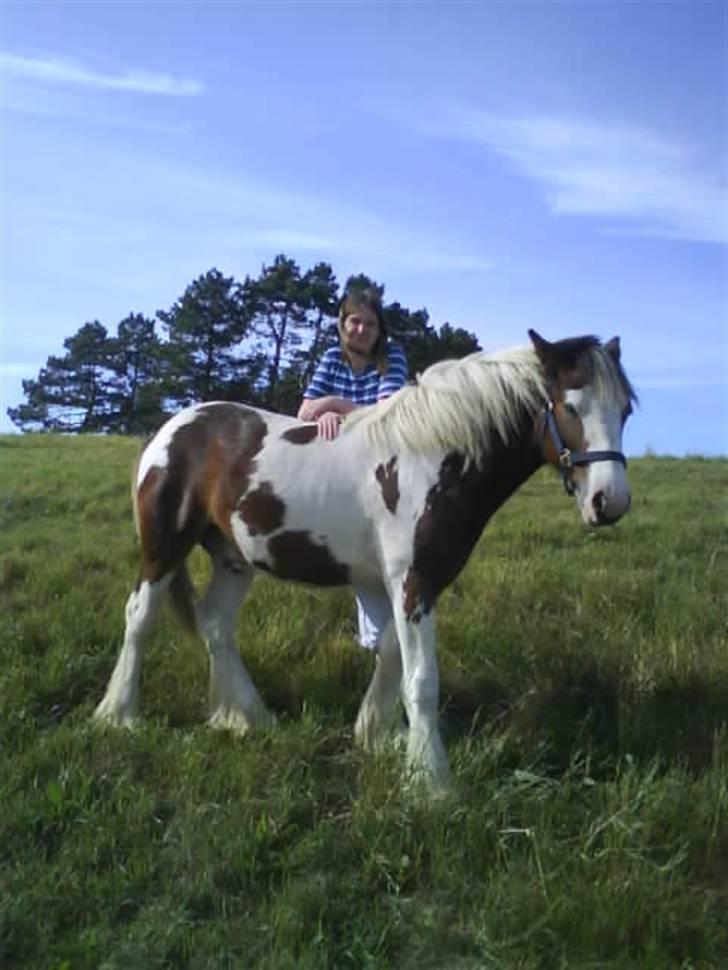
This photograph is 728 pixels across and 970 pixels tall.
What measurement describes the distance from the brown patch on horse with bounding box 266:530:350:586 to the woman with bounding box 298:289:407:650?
36 centimetres

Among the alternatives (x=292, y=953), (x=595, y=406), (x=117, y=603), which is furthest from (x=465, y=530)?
(x=117, y=603)

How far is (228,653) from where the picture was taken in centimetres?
519

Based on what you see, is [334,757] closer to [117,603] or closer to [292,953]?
[292,953]

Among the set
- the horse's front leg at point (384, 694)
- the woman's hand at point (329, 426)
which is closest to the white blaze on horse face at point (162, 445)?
the woman's hand at point (329, 426)

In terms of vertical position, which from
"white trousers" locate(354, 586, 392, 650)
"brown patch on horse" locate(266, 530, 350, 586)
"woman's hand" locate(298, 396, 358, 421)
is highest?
"woman's hand" locate(298, 396, 358, 421)

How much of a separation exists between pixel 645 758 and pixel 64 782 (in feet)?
8.20

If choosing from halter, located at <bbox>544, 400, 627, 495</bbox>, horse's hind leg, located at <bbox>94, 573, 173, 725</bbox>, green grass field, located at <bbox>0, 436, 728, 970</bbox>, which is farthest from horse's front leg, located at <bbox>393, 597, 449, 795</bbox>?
horse's hind leg, located at <bbox>94, 573, 173, 725</bbox>

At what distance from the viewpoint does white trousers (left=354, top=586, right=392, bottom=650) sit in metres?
5.15

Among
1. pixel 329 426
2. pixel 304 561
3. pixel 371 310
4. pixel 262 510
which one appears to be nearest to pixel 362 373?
pixel 371 310

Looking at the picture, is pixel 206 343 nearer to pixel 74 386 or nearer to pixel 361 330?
pixel 74 386

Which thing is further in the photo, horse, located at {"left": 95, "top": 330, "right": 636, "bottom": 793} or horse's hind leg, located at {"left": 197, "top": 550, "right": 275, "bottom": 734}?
horse's hind leg, located at {"left": 197, "top": 550, "right": 275, "bottom": 734}

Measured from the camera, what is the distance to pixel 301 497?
477 cm

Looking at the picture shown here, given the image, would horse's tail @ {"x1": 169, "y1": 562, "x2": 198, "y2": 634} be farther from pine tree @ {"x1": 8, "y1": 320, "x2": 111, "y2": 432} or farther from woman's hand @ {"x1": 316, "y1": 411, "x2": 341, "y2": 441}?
pine tree @ {"x1": 8, "y1": 320, "x2": 111, "y2": 432}

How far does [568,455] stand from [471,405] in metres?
0.53
